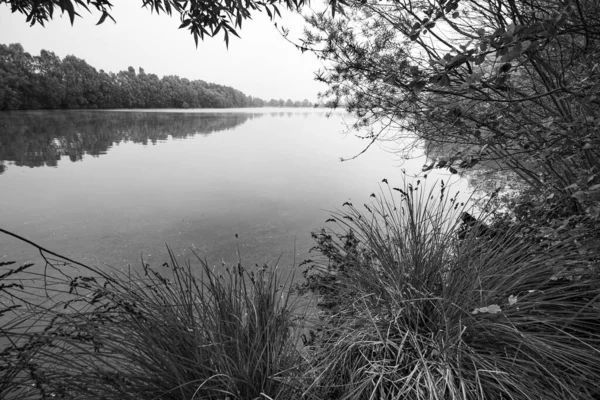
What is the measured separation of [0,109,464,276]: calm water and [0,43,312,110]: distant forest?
30317mm

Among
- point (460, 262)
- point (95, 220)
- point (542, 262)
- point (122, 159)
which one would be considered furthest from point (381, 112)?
point (122, 159)

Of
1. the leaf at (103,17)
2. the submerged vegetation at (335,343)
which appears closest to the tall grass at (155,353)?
the submerged vegetation at (335,343)

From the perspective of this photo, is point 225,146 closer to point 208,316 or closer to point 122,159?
point 122,159

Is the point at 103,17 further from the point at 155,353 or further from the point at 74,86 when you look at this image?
the point at 74,86

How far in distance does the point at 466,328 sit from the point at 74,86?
5008 cm

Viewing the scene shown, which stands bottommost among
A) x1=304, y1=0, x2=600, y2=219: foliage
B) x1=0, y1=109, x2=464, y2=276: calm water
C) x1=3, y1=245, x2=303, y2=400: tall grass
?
x1=0, y1=109, x2=464, y2=276: calm water

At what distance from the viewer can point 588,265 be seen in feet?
3.95

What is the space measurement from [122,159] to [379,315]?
34.4 ft

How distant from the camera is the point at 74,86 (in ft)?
122

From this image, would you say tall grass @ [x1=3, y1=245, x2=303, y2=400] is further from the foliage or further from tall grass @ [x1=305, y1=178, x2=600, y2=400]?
the foliage

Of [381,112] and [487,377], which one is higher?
[381,112]

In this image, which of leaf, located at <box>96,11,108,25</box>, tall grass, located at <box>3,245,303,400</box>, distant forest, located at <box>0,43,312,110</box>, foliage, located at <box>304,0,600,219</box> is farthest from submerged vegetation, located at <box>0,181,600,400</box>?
distant forest, located at <box>0,43,312,110</box>

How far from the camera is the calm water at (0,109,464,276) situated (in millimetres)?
3877

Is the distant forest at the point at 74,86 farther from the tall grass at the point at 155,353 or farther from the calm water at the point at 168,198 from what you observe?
the tall grass at the point at 155,353
